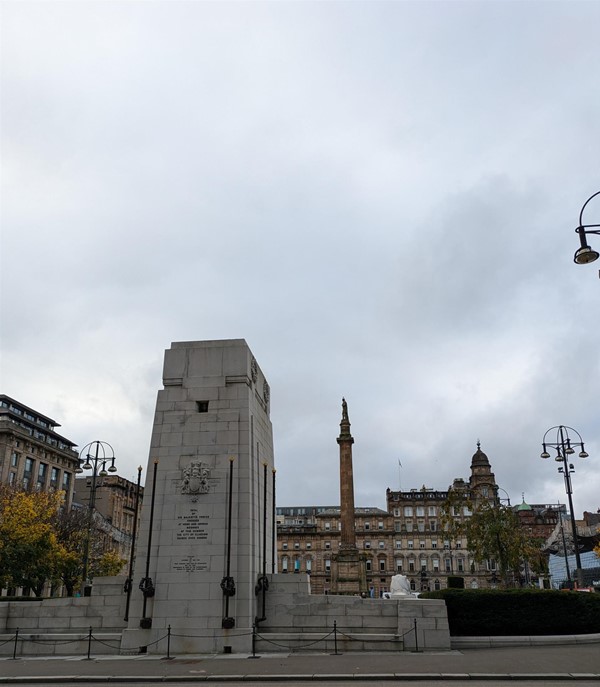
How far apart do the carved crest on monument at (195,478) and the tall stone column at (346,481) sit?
1773 inches

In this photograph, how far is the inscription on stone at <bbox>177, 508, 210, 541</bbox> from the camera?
23578 millimetres

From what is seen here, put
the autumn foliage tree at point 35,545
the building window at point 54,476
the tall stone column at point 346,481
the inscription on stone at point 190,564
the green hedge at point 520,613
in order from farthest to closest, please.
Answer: the building window at point 54,476 → the tall stone column at point 346,481 → the autumn foliage tree at point 35,545 → the green hedge at point 520,613 → the inscription on stone at point 190,564

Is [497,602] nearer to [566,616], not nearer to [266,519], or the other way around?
[566,616]

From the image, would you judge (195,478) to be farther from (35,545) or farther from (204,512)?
(35,545)

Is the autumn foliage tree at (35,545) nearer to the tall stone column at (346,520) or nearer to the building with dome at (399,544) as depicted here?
the tall stone column at (346,520)

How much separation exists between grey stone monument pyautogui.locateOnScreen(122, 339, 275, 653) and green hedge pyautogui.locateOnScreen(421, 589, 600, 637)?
779cm

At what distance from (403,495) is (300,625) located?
104254mm

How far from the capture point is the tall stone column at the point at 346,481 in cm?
6775

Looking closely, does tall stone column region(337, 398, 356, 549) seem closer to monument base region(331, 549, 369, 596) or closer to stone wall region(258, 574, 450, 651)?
monument base region(331, 549, 369, 596)

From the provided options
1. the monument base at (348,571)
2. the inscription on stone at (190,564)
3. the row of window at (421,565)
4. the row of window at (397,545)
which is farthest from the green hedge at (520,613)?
the row of window at (397,545)

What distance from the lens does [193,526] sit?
23.7m

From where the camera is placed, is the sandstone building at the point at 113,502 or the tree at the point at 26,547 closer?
the tree at the point at 26,547

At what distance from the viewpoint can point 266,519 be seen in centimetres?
2645

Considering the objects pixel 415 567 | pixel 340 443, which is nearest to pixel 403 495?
pixel 415 567
